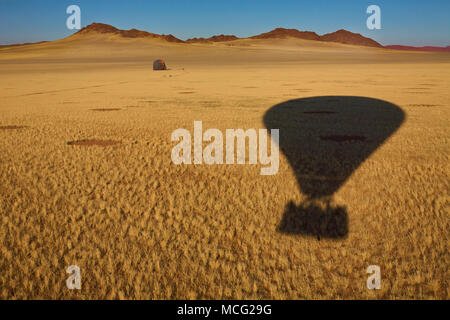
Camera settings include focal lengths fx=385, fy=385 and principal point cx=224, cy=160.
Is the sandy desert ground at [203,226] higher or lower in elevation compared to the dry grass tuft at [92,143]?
lower

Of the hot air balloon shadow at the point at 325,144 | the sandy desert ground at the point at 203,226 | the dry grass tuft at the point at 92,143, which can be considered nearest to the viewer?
the sandy desert ground at the point at 203,226

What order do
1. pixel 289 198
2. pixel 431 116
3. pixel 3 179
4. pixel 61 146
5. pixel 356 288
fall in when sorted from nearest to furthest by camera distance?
1. pixel 356 288
2. pixel 289 198
3. pixel 3 179
4. pixel 61 146
5. pixel 431 116

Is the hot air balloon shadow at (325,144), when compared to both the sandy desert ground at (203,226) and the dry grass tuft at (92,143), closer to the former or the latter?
the sandy desert ground at (203,226)

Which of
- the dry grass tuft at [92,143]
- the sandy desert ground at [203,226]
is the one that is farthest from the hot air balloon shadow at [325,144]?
the dry grass tuft at [92,143]

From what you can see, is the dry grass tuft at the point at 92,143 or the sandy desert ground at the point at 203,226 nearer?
the sandy desert ground at the point at 203,226

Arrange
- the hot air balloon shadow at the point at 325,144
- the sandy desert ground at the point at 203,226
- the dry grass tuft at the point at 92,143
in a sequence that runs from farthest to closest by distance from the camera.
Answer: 1. the dry grass tuft at the point at 92,143
2. the hot air balloon shadow at the point at 325,144
3. the sandy desert ground at the point at 203,226

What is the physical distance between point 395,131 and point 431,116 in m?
1.80

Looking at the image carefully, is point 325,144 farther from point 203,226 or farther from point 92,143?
point 92,143

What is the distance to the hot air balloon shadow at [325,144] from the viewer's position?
2922mm
